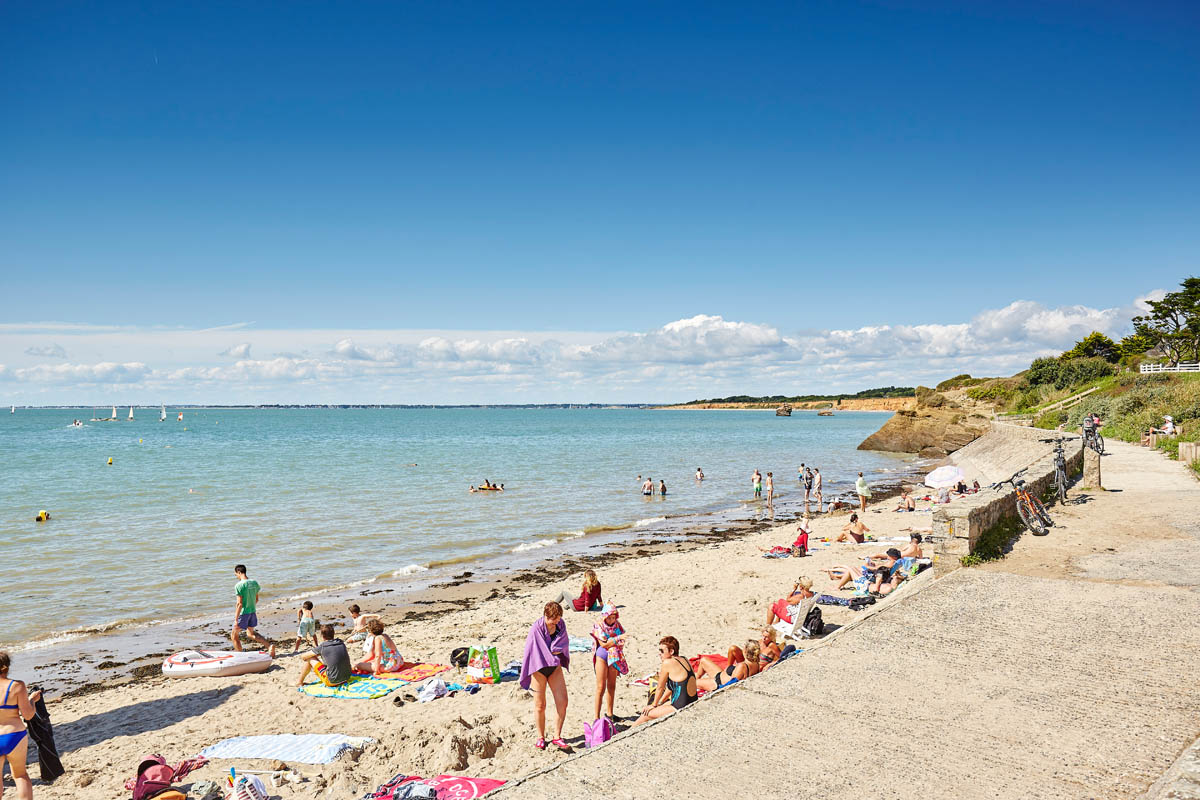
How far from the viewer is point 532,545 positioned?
2212 cm

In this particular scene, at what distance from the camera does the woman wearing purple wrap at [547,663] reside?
708 cm

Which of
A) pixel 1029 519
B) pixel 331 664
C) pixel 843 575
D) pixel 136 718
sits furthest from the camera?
pixel 843 575

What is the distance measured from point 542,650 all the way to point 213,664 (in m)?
6.76

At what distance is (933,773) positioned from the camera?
4.78 metres

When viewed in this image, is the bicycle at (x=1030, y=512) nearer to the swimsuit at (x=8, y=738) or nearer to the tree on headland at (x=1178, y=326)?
the swimsuit at (x=8, y=738)

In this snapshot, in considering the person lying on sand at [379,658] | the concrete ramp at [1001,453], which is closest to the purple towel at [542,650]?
the person lying on sand at [379,658]

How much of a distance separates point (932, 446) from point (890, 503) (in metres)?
34.1

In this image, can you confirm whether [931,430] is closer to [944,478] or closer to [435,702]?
[944,478]

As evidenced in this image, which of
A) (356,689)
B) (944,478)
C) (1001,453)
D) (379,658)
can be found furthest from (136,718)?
(1001,453)

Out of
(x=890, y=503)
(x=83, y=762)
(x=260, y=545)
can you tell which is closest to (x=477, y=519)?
(x=260, y=545)

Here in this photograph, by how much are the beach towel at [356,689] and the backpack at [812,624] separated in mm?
5752

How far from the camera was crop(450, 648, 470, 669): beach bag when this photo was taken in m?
10.2

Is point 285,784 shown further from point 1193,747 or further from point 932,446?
point 932,446

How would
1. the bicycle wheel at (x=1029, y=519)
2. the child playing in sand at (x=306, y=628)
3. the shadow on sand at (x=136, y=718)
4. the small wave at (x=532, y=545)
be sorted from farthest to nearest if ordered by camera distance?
the small wave at (x=532, y=545)
the bicycle wheel at (x=1029, y=519)
the child playing in sand at (x=306, y=628)
the shadow on sand at (x=136, y=718)
